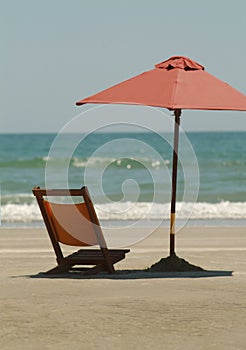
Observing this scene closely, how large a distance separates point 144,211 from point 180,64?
11.2 metres

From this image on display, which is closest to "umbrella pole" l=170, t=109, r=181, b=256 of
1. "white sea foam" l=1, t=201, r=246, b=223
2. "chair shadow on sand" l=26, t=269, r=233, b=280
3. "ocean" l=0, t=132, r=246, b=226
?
"ocean" l=0, t=132, r=246, b=226

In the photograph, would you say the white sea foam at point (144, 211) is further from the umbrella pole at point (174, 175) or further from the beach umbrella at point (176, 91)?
the beach umbrella at point (176, 91)

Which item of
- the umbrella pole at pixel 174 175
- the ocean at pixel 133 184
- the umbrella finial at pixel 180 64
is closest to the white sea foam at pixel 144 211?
the ocean at pixel 133 184

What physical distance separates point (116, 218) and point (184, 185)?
12.6 m

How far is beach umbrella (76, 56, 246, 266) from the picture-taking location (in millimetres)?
7746

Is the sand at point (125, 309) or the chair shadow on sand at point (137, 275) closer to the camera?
the sand at point (125, 309)

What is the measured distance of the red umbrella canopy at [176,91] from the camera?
775cm

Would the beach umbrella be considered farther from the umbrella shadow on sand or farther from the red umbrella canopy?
the umbrella shadow on sand

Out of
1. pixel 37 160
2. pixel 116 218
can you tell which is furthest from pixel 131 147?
Answer: pixel 116 218

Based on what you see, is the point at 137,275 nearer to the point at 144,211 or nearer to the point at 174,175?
the point at 174,175

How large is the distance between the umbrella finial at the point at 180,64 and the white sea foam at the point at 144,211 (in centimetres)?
874

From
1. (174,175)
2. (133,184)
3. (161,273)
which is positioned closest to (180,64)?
(174,175)

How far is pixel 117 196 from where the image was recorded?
24875 millimetres

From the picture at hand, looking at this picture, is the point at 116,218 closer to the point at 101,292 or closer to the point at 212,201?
the point at 212,201
